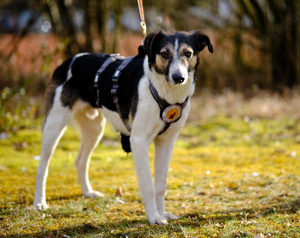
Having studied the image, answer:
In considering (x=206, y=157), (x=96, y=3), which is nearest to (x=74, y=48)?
(x=96, y=3)

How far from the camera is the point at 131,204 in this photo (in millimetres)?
4648

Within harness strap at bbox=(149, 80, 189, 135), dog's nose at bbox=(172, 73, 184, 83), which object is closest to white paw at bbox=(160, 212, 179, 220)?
harness strap at bbox=(149, 80, 189, 135)

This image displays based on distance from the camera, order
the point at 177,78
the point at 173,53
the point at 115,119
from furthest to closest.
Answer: the point at 115,119, the point at 173,53, the point at 177,78

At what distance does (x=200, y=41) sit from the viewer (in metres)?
3.84

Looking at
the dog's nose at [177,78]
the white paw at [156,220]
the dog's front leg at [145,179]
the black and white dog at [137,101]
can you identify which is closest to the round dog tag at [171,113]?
the black and white dog at [137,101]

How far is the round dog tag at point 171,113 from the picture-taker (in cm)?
378

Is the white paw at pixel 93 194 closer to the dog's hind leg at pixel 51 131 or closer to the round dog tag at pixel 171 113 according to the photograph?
the dog's hind leg at pixel 51 131

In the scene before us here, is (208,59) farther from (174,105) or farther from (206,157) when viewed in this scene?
(174,105)

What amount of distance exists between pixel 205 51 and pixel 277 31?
Answer: 203cm

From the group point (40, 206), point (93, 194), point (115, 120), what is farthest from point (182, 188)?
point (40, 206)

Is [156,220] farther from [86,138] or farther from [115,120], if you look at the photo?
[86,138]

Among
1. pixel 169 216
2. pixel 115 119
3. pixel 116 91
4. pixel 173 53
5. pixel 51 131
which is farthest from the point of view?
pixel 51 131

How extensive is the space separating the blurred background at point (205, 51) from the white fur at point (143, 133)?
3.77 m

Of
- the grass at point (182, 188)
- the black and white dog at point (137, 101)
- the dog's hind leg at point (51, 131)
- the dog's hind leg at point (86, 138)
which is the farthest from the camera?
the dog's hind leg at point (86, 138)
